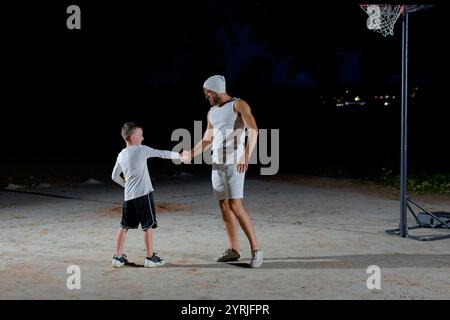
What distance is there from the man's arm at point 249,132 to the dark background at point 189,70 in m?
19.2

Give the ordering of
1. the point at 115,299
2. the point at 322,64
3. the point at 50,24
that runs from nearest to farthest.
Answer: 1. the point at 115,299
2. the point at 50,24
3. the point at 322,64

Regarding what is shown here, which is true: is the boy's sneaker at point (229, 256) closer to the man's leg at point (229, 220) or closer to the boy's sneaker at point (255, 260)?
the man's leg at point (229, 220)

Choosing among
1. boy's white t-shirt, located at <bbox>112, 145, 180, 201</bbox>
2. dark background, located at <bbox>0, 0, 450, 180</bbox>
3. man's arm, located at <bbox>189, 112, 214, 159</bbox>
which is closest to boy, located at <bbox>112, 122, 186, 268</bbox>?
boy's white t-shirt, located at <bbox>112, 145, 180, 201</bbox>

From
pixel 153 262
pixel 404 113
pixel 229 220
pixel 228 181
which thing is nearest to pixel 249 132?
pixel 228 181

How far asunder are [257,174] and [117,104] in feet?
78.3

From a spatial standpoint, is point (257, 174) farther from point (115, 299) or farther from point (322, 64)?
point (322, 64)

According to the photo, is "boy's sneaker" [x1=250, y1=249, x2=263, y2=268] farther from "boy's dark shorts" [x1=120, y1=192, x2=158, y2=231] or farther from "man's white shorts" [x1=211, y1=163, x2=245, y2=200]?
"boy's dark shorts" [x1=120, y1=192, x2=158, y2=231]

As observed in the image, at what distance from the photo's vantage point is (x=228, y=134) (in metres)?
6.83

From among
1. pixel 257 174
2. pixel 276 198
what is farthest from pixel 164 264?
pixel 257 174

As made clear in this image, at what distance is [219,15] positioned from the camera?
135ft

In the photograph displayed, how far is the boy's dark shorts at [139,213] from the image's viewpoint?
22.4 feet

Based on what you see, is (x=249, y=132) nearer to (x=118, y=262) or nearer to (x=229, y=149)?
(x=229, y=149)

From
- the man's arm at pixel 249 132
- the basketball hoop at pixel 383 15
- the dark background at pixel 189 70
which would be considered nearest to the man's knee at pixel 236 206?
the man's arm at pixel 249 132

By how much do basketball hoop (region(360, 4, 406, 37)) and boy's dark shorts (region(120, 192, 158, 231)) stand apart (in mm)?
4153
